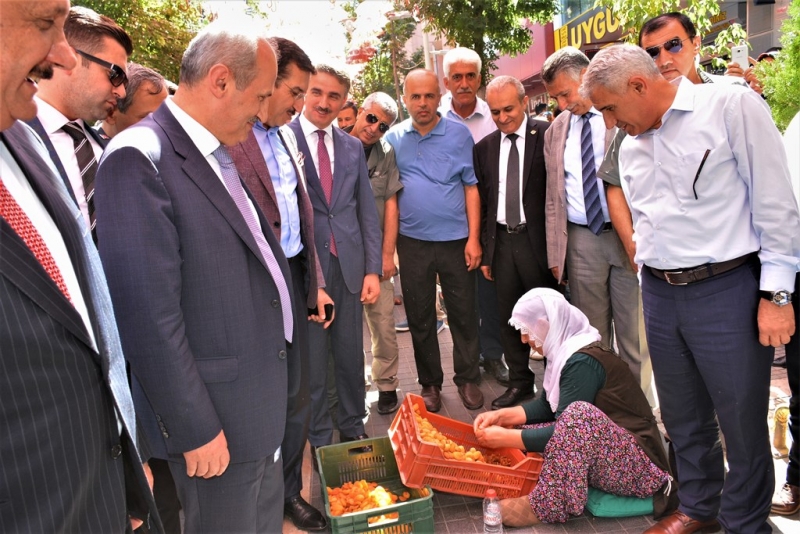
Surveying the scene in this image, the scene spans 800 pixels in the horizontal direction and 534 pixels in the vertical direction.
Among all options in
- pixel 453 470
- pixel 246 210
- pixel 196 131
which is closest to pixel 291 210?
pixel 246 210

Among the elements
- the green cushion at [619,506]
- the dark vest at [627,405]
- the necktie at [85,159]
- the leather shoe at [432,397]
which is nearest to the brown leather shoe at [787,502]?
the dark vest at [627,405]

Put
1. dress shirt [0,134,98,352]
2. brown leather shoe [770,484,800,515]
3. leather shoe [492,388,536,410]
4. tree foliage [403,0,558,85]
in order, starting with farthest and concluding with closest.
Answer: tree foliage [403,0,558,85] < leather shoe [492,388,536,410] < brown leather shoe [770,484,800,515] < dress shirt [0,134,98,352]

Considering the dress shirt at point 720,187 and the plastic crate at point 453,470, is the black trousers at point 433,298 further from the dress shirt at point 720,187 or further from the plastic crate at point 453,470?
the dress shirt at point 720,187

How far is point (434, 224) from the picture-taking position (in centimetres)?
468

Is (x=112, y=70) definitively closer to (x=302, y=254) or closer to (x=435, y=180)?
(x=302, y=254)

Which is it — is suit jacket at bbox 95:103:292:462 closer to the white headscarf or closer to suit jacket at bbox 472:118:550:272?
the white headscarf

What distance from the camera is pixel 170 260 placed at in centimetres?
183

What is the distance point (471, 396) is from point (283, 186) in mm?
2299

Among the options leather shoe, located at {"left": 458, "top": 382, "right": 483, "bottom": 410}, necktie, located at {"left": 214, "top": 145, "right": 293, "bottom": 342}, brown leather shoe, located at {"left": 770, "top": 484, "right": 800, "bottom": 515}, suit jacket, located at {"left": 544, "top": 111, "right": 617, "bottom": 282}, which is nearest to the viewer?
necktie, located at {"left": 214, "top": 145, "right": 293, "bottom": 342}

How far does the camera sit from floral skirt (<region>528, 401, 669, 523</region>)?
3.10 metres

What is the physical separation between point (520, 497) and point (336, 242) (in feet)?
5.83

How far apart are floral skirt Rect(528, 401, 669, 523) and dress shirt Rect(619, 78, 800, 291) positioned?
848mm

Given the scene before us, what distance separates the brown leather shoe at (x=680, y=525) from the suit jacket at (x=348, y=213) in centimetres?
208

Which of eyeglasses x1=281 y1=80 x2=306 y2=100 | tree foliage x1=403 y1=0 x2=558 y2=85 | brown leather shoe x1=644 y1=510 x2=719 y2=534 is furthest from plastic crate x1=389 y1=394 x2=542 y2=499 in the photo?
tree foliage x1=403 y1=0 x2=558 y2=85
